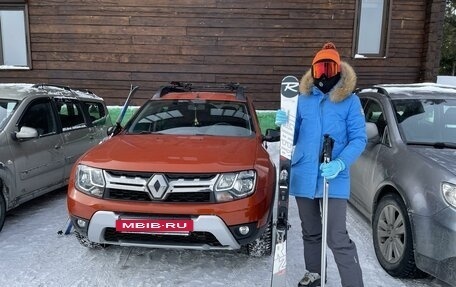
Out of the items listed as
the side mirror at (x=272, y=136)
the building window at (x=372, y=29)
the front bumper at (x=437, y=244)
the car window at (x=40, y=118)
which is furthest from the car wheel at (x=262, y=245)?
the building window at (x=372, y=29)

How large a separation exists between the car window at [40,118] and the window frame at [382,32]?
7.46m

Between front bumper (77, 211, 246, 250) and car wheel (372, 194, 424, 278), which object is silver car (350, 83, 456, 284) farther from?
front bumper (77, 211, 246, 250)

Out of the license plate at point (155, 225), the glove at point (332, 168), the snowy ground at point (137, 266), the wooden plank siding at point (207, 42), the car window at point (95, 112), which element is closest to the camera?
the glove at point (332, 168)

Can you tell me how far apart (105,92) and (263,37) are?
166 inches

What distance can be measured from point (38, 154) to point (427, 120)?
438 cm

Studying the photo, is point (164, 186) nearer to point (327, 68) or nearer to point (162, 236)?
point (162, 236)

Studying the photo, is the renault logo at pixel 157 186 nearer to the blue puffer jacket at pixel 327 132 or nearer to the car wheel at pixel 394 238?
the blue puffer jacket at pixel 327 132

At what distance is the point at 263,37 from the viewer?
9.77 metres

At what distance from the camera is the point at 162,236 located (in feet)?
10.5

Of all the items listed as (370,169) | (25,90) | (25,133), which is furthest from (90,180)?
(370,169)

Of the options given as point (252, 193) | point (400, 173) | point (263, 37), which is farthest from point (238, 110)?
point (263, 37)

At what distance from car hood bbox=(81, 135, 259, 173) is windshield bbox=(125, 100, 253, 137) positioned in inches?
11.1

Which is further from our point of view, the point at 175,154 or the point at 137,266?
the point at 137,266

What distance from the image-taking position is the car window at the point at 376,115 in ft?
13.8
